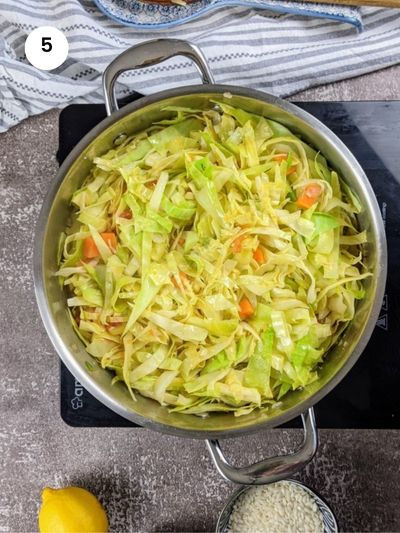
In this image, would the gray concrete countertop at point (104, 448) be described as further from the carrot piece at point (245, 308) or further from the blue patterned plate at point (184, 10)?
the carrot piece at point (245, 308)

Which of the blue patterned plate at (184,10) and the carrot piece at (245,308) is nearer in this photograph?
the carrot piece at (245,308)

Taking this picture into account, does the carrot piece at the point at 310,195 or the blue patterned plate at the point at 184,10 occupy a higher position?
the blue patterned plate at the point at 184,10

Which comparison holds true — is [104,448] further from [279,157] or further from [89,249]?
[279,157]

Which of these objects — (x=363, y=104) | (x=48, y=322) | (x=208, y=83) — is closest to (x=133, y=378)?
(x=48, y=322)

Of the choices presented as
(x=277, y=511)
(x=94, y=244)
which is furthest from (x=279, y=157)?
(x=277, y=511)

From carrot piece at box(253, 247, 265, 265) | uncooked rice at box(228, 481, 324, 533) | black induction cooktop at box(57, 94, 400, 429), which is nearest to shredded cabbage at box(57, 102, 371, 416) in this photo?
carrot piece at box(253, 247, 265, 265)

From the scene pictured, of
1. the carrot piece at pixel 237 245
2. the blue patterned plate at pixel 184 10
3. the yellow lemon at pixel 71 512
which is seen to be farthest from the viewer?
the blue patterned plate at pixel 184 10

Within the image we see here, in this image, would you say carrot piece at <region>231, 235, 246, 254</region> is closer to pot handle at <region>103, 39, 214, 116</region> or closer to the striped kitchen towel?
pot handle at <region>103, 39, 214, 116</region>

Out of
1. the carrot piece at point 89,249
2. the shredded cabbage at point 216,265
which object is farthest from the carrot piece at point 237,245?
the carrot piece at point 89,249

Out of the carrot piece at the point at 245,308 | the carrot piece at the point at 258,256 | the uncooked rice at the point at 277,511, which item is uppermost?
the carrot piece at the point at 258,256
